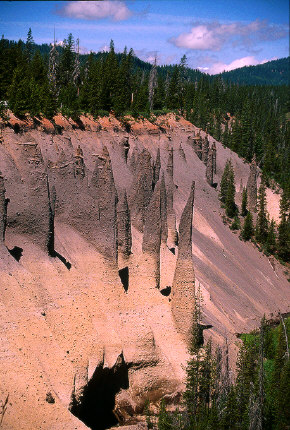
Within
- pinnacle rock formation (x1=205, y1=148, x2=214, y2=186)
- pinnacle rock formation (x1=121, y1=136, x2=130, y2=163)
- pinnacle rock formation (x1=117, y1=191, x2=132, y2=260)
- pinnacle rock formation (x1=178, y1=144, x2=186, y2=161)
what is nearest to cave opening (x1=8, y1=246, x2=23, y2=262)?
pinnacle rock formation (x1=117, y1=191, x2=132, y2=260)

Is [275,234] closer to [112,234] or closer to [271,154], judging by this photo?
[271,154]

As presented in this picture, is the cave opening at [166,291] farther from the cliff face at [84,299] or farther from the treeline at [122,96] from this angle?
the treeline at [122,96]

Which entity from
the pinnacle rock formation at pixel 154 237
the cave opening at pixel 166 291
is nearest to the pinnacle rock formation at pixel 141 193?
the cave opening at pixel 166 291

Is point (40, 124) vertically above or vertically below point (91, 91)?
below

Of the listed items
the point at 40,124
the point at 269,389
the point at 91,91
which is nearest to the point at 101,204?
the point at 269,389

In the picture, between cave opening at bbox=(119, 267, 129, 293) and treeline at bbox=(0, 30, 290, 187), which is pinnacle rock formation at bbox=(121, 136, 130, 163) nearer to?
treeline at bbox=(0, 30, 290, 187)
